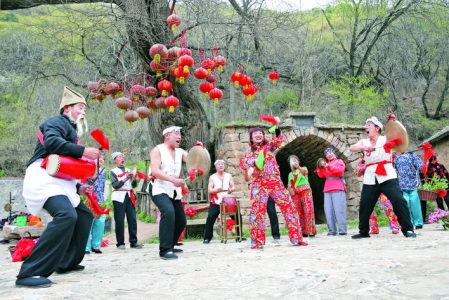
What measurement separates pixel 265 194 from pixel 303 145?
24.3 feet

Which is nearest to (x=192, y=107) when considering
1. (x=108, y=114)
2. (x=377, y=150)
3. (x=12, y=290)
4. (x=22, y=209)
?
(x=377, y=150)

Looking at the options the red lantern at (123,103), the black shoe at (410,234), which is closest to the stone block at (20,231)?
the red lantern at (123,103)

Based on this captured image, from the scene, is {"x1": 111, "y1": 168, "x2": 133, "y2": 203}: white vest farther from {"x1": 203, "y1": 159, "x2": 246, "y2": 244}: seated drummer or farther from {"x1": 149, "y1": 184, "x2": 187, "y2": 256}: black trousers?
{"x1": 149, "y1": 184, "x2": 187, "y2": 256}: black trousers

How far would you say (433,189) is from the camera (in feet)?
26.5

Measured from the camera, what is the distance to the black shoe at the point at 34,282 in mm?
3135

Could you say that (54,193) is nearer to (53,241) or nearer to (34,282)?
(53,241)

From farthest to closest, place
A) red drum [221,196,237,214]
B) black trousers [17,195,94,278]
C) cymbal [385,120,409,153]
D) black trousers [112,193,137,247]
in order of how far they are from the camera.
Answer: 1. red drum [221,196,237,214]
2. black trousers [112,193,137,247]
3. cymbal [385,120,409,153]
4. black trousers [17,195,94,278]

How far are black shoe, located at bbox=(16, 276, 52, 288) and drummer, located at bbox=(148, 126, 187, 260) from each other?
172 centimetres

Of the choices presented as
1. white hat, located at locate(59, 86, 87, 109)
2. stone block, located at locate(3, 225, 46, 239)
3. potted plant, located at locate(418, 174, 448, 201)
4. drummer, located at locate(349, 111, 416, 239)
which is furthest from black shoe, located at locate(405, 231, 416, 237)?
stone block, located at locate(3, 225, 46, 239)

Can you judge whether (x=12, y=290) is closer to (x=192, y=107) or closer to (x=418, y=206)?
(x=418, y=206)

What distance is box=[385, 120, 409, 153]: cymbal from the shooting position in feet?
18.5

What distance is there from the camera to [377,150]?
243 inches

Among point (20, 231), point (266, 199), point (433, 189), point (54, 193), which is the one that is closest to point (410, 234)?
point (266, 199)

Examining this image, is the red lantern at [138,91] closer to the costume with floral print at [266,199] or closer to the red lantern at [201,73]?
the red lantern at [201,73]
